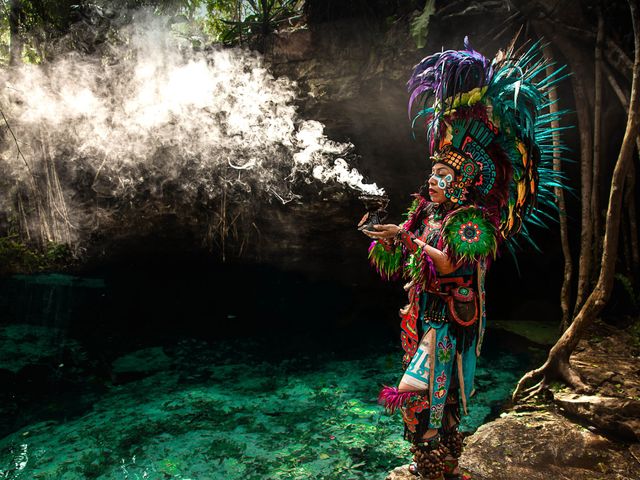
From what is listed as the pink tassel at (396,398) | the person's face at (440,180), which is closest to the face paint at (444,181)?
the person's face at (440,180)

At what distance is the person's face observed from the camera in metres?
2.38

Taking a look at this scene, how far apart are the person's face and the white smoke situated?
385 centimetres

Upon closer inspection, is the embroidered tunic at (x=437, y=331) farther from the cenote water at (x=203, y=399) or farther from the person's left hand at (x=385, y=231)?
the cenote water at (x=203, y=399)

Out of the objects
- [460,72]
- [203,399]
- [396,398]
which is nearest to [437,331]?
[396,398]

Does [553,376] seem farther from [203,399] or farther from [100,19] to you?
[100,19]

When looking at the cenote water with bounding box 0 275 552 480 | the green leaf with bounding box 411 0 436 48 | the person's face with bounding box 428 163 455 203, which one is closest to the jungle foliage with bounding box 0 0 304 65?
the green leaf with bounding box 411 0 436 48

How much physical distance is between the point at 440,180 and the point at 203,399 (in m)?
3.02

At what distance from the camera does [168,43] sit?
20.9ft

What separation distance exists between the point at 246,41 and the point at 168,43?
3.73 ft

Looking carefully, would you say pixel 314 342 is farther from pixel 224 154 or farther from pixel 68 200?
pixel 68 200

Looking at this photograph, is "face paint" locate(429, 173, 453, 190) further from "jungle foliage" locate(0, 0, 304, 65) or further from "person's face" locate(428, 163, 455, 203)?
"jungle foliage" locate(0, 0, 304, 65)

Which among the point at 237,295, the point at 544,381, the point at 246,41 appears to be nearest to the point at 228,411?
the point at 544,381

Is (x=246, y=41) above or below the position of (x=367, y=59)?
above

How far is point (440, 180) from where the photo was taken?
2.38 metres
